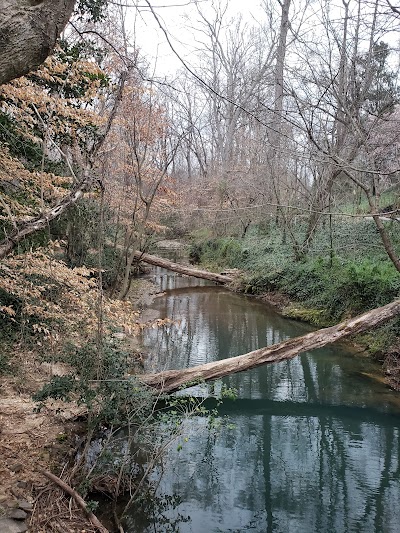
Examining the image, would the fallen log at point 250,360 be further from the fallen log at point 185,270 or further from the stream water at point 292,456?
the fallen log at point 185,270

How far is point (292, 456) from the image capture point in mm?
5508

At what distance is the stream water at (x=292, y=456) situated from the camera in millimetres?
4301

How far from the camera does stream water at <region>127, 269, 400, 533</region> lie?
4.30m

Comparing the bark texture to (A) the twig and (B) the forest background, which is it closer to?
(B) the forest background

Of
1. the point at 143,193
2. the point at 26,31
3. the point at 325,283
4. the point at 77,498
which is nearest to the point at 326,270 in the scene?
the point at 325,283

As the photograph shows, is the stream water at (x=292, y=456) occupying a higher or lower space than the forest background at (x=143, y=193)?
lower

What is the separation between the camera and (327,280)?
11883mm

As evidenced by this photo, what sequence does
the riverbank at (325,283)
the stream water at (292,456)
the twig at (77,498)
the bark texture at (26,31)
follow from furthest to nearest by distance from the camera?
the riverbank at (325,283), the stream water at (292,456), the twig at (77,498), the bark texture at (26,31)

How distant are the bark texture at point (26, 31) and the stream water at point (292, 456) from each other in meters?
3.93

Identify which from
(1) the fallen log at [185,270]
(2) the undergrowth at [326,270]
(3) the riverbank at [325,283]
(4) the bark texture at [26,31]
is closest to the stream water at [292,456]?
(3) the riverbank at [325,283]

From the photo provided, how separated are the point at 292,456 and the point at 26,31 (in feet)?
17.9

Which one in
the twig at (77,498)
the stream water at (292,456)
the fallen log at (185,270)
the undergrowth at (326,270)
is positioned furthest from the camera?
the fallen log at (185,270)

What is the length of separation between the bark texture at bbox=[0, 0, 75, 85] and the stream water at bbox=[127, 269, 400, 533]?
393cm

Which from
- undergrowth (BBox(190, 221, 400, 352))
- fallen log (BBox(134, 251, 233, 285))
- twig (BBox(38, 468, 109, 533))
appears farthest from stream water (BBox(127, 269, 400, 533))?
fallen log (BBox(134, 251, 233, 285))
